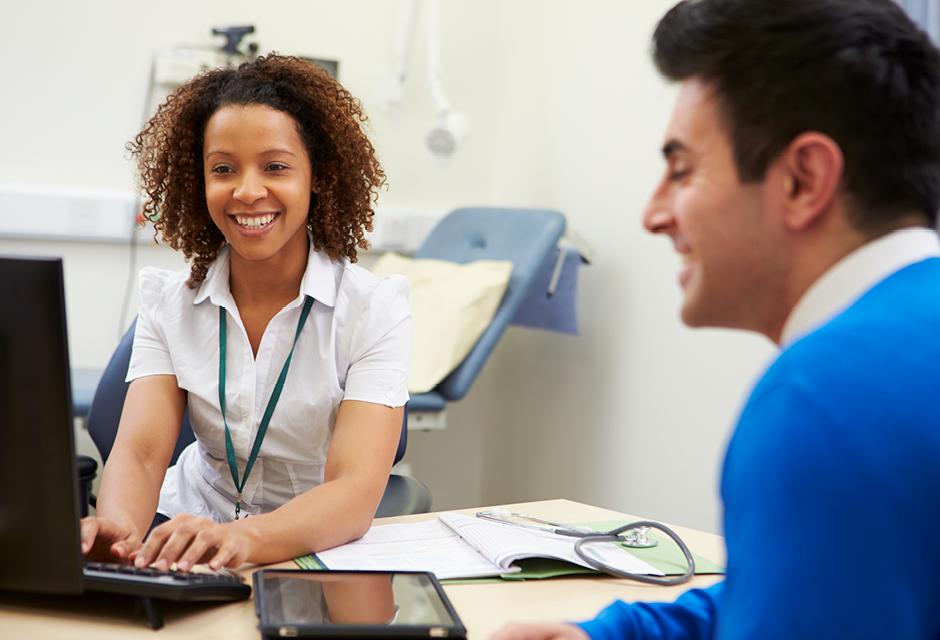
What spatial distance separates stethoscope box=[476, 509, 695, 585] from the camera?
3.80 feet

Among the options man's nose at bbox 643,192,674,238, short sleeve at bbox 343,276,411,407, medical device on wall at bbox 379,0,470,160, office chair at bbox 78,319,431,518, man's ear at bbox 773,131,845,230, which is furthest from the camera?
medical device on wall at bbox 379,0,470,160

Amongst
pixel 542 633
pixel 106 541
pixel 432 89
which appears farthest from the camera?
pixel 432 89

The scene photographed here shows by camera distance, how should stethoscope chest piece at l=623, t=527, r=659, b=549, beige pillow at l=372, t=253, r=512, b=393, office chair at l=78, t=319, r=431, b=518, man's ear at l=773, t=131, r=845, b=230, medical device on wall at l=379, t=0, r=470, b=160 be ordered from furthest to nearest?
medical device on wall at l=379, t=0, r=470, b=160, beige pillow at l=372, t=253, r=512, b=393, office chair at l=78, t=319, r=431, b=518, stethoscope chest piece at l=623, t=527, r=659, b=549, man's ear at l=773, t=131, r=845, b=230

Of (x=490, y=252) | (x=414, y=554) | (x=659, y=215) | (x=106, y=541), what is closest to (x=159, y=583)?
(x=106, y=541)

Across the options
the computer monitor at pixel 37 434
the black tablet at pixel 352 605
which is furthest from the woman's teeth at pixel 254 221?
the computer monitor at pixel 37 434

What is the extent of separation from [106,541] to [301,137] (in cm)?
68

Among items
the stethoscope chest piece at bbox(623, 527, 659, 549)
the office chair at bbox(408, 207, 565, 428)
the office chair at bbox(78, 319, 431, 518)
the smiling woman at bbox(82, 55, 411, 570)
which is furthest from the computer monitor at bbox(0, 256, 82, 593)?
the office chair at bbox(408, 207, 565, 428)

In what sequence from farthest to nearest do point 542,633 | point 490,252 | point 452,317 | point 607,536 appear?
point 490,252 → point 452,317 → point 607,536 → point 542,633

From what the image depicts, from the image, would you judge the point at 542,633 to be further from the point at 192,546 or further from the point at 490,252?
the point at 490,252

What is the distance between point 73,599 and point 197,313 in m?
0.61

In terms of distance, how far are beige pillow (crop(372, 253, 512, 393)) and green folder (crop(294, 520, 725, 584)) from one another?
4.18ft

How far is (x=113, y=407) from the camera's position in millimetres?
1699

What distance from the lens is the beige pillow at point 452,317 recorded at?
8.30 ft

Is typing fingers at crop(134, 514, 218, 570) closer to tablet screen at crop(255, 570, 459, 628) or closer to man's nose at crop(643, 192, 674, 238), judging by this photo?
tablet screen at crop(255, 570, 459, 628)
